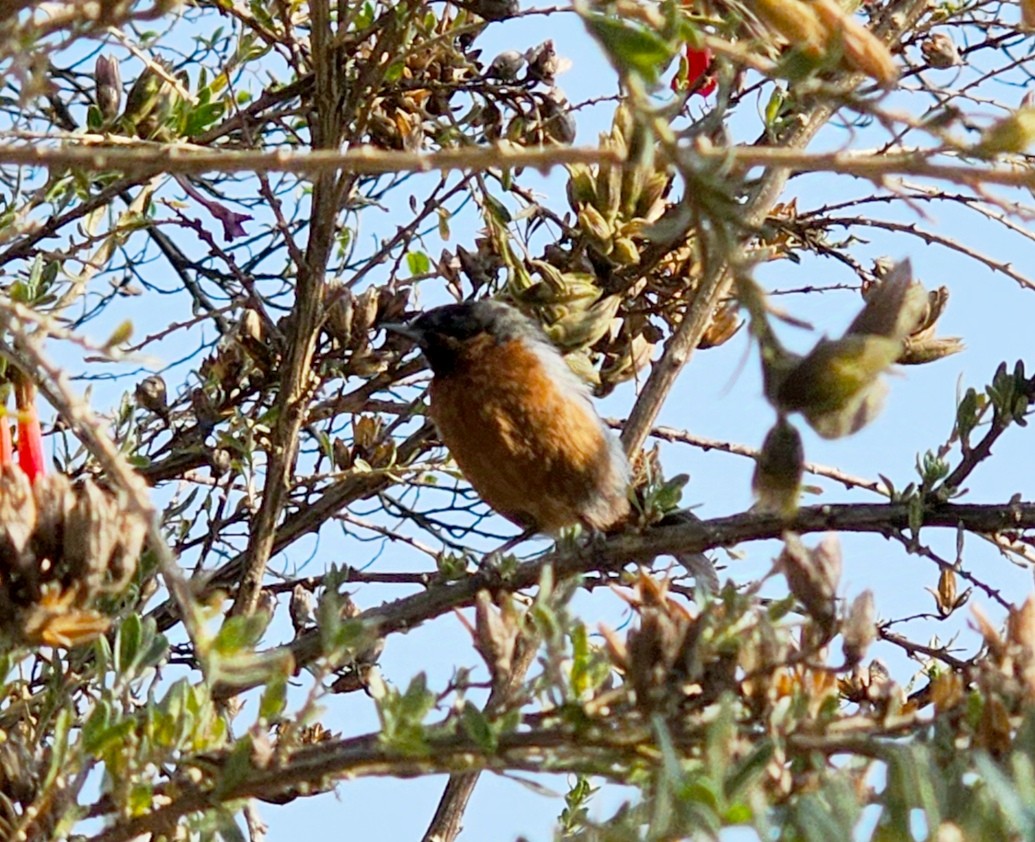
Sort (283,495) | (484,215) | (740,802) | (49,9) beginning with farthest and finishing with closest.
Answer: (484,215) → (283,495) → (49,9) → (740,802)

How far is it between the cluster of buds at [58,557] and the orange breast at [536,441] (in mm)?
2737

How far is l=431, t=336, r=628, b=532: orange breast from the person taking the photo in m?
4.04

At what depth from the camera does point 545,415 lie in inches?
165

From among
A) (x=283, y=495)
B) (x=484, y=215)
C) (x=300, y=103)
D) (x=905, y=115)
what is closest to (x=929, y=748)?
(x=905, y=115)

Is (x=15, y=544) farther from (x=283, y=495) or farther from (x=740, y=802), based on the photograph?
(x=283, y=495)

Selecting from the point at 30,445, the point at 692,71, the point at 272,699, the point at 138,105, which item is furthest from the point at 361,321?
the point at 272,699

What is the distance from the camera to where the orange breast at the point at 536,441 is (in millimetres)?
4043

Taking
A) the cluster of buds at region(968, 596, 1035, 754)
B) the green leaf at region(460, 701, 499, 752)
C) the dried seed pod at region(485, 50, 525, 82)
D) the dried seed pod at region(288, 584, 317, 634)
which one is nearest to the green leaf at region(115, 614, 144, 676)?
the green leaf at region(460, 701, 499, 752)

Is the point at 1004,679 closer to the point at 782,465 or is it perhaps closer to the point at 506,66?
the point at 782,465

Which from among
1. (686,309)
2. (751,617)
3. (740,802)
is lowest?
(740,802)

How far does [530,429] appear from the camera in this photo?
420 centimetres

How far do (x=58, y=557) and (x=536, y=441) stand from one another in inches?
118

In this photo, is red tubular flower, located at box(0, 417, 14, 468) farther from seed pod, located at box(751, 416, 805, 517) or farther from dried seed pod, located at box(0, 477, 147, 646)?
seed pod, located at box(751, 416, 805, 517)

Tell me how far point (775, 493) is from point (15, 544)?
567 millimetres
